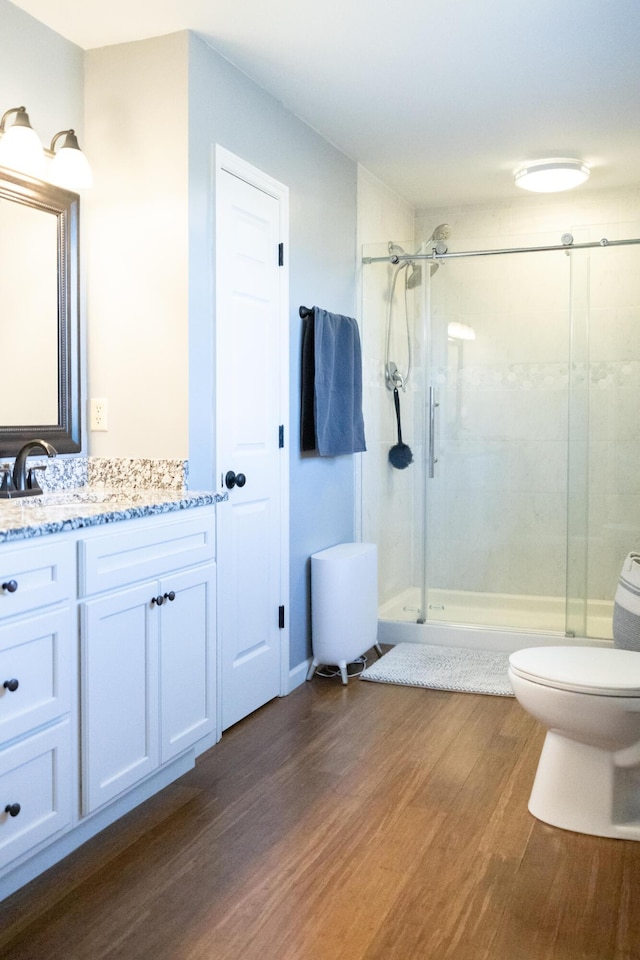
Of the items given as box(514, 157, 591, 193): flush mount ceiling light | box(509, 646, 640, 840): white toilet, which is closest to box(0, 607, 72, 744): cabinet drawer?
box(509, 646, 640, 840): white toilet

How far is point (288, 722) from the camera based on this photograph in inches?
123

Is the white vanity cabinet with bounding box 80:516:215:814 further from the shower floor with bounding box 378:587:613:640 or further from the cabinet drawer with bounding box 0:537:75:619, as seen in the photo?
the shower floor with bounding box 378:587:613:640

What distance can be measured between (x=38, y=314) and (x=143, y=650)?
113 cm

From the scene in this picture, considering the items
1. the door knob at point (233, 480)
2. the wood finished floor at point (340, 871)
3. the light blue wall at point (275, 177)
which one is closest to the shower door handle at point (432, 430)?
the light blue wall at point (275, 177)

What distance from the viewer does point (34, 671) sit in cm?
190

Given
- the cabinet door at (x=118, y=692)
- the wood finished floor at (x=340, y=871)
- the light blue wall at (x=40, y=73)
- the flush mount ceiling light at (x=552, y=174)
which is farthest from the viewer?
the flush mount ceiling light at (x=552, y=174)

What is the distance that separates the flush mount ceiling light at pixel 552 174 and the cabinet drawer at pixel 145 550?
2690 mm

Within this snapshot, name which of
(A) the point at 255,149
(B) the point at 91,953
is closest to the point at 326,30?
(A) the point at 255,149

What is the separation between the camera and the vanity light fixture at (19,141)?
2.37m

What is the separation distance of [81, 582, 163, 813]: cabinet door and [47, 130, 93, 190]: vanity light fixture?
1237mm

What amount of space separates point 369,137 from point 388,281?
2.43ft

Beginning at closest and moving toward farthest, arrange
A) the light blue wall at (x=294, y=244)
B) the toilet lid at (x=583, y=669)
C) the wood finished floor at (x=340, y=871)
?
the wood finished floor at (x=340, y=871) < the toilet lid at (x=583, y=669) < the light blue wall at (x=294, y=244)

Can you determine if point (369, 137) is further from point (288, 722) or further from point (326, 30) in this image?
point (288, 722)

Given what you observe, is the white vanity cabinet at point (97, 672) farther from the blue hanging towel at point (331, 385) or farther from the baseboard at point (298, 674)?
the blue hanging towel at point (331, 385)
